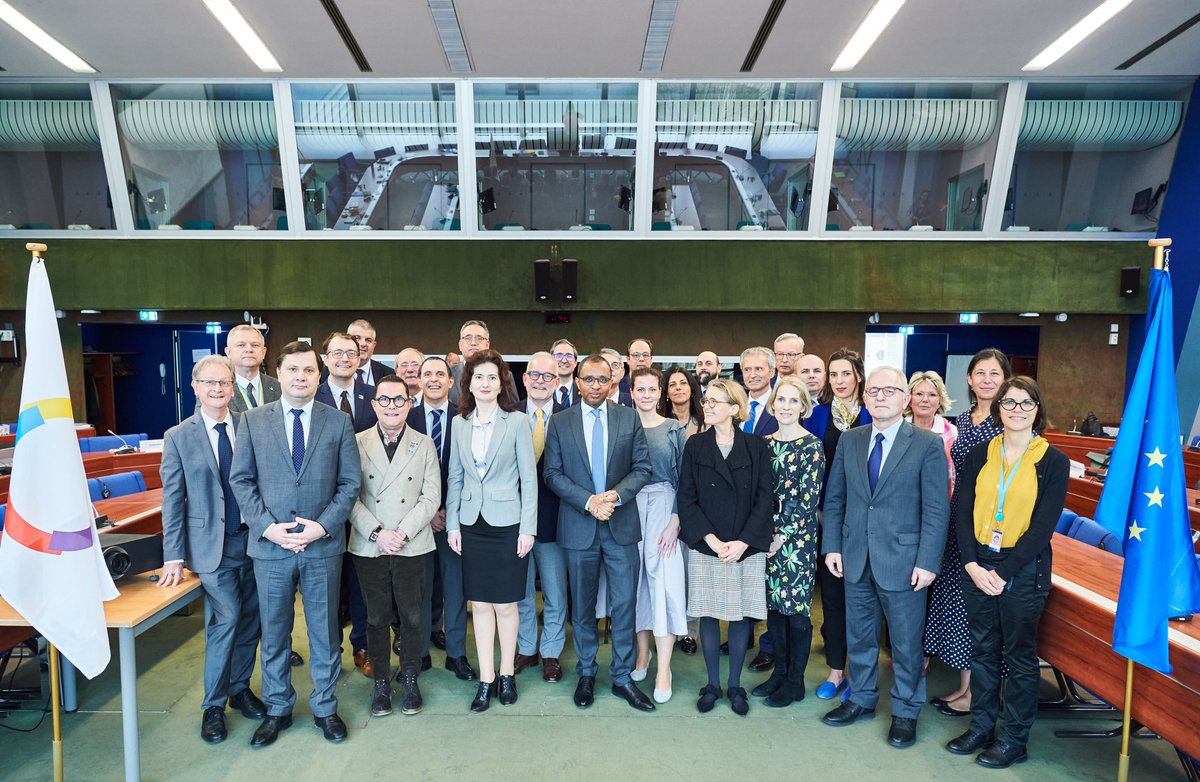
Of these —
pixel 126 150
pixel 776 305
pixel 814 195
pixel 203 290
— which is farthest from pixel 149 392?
pixel 814 195

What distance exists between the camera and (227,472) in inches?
127

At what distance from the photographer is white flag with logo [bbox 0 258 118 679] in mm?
2568

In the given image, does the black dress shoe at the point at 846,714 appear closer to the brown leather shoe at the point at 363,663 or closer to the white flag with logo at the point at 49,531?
the brown leather shoe at the point at 363,663

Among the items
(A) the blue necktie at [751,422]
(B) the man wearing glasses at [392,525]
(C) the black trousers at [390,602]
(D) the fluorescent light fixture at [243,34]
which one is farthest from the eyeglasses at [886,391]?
(D) the fluorescent light fixture at [243,34]

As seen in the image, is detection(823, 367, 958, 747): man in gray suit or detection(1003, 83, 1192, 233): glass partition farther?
detection(1003, 83, 1192, 233): glass partition

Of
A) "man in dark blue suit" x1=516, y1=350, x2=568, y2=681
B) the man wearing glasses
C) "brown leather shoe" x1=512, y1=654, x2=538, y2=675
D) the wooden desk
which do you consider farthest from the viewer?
"brown leather shoe" x1=512, y1=654, x2=538, y2=675

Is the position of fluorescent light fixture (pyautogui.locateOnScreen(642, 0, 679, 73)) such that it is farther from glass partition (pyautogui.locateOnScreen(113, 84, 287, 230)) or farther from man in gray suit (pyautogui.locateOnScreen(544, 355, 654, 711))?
glass partition (pyautogui.locateOnScreen(113, 84, 287, 230))

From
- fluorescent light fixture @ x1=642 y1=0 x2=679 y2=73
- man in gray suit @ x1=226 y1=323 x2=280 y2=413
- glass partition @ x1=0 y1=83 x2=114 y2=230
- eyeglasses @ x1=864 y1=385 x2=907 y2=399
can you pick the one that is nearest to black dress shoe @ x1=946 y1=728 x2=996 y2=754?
eyeglasses @ x1=864 y1=385 x2=907 y2=399

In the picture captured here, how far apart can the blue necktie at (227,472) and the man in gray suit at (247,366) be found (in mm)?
671

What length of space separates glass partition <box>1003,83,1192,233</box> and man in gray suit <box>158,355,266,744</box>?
29.8ft

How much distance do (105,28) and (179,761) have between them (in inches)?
271

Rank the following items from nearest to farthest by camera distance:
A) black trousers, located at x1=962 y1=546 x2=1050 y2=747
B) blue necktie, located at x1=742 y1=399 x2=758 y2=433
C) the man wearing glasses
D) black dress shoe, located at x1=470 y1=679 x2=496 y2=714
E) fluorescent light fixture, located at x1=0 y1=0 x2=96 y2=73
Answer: black trousers, located at x1=962 y1=546 x2=1050 y2=747 < the man wearing glasses < black dress shoe, located at x1=470 y1=679 x2=496 y2=714 < blue necktie, located at x1=742 y1=399 x2=758 y2=433 < fluorescent light fixture, located at x1=0 y1=0 x2=96 y2=73

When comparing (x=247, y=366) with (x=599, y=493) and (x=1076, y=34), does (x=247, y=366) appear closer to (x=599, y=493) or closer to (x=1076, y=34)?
(x=599, y=493)

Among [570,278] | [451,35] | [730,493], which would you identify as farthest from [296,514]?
[570,278]
